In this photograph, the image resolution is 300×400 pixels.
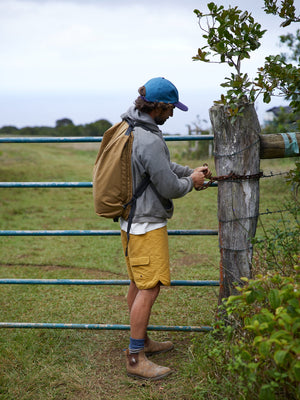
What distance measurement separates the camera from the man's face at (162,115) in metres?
2.76

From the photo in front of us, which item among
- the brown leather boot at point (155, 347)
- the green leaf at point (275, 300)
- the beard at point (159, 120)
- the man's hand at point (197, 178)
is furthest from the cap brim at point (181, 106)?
the brown leather boot at point (155, 347)

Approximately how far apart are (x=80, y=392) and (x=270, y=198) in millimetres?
5609

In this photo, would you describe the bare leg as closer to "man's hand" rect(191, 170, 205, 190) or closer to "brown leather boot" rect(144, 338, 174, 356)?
"brown leather boot" rect(144, 338, 174, 356)

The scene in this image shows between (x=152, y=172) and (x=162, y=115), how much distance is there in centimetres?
39

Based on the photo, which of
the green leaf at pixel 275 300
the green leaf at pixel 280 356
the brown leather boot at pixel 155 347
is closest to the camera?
the green leaf at pixel 280 356

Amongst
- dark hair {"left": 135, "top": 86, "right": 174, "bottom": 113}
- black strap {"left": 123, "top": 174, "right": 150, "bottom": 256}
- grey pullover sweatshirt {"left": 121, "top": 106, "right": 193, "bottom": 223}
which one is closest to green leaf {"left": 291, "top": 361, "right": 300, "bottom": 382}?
grey pullover sweatshirt {"left": 121, "top": 106, "right": 193, "bottom": 223}

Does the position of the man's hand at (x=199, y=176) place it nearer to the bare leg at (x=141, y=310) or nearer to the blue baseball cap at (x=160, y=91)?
the blue baseball cap at (x=160, y=91)

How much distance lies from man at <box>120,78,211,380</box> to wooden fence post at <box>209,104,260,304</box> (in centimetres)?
17

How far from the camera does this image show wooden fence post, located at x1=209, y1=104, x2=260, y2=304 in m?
2.74

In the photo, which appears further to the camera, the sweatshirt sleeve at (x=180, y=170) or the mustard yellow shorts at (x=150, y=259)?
the sweatshirt sleeve at (x=180, y=170)

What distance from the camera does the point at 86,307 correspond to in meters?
4.30

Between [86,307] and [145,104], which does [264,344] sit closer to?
[145,104]

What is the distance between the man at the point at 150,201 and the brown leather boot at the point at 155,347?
0.83 ft

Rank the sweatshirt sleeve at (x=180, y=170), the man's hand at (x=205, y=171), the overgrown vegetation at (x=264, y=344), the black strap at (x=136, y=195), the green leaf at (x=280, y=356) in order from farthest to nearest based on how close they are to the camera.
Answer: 1. the sweatshirt sleeve at (x=180, y=170)
2. the man's hand at (x=205, y=171)
3. the black strap at (x=136, y=195)
4. the overgrown vegetation at (x=264, y=344)
5. the green leaf at (x=280, y=356)
